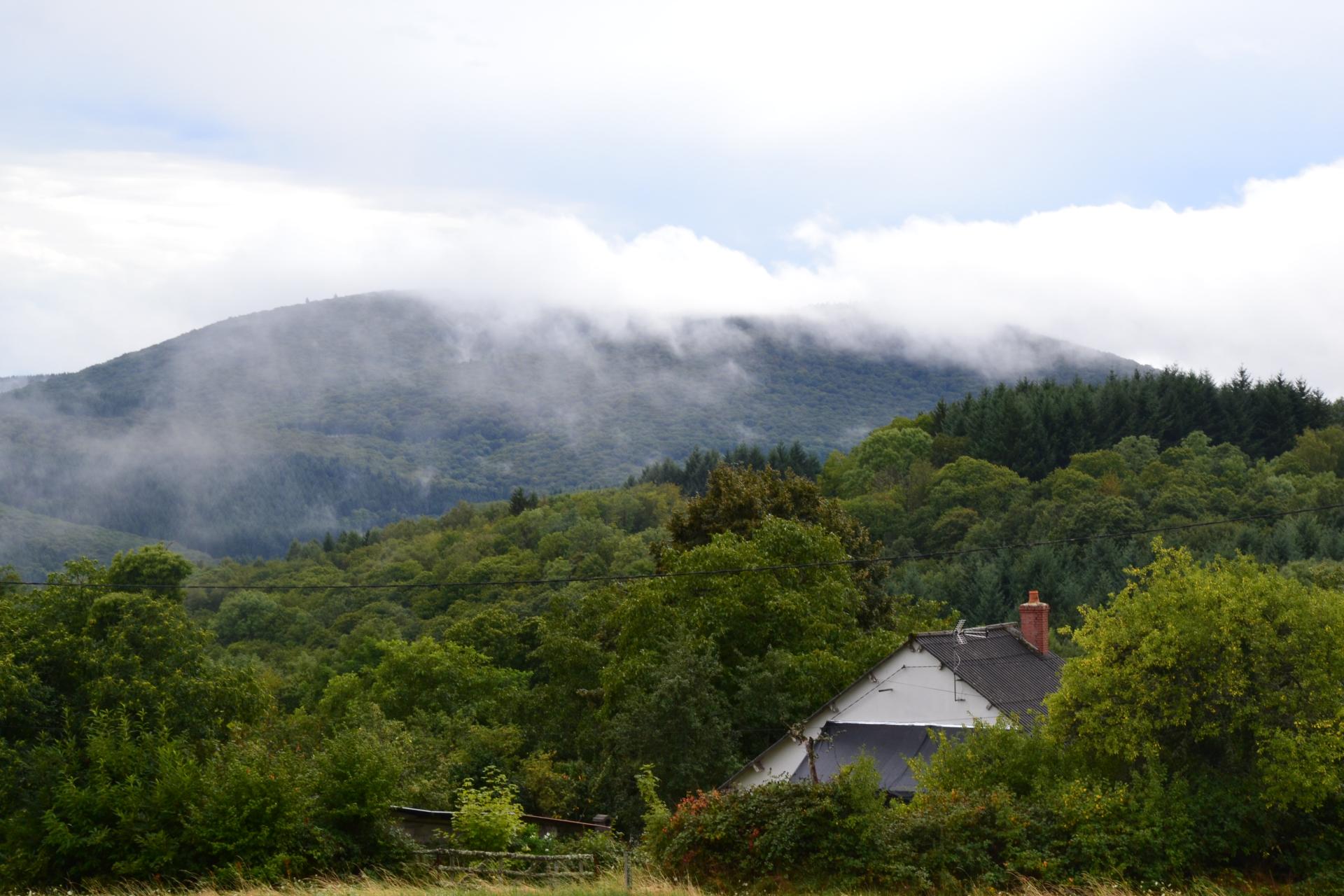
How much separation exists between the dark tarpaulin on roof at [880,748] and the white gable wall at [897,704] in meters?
0.49

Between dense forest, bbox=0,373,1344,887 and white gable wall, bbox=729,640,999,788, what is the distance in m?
0.83

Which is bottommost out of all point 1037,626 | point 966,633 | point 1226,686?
point 1037,626

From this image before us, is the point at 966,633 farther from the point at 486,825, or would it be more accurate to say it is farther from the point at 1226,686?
the point at 486,825

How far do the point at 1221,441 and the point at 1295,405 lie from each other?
6968mm

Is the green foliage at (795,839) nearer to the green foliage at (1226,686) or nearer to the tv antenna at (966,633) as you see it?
the green foliage at (1226,686)

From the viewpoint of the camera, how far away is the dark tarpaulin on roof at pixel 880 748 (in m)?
27.8

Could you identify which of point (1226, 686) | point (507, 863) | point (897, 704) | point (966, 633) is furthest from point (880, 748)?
point (507, 863)

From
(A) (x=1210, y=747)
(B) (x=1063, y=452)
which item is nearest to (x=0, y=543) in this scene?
(B) (x=1063, y=452)

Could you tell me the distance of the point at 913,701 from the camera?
1222 inches

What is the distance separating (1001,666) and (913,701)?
2.66 meters

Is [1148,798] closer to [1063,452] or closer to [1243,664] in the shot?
[1243,664]

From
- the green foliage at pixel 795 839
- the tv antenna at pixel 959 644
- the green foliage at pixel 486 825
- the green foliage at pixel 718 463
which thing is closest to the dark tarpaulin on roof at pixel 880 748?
the tv antenna at pixel 959 644

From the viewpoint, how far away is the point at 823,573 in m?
38.0

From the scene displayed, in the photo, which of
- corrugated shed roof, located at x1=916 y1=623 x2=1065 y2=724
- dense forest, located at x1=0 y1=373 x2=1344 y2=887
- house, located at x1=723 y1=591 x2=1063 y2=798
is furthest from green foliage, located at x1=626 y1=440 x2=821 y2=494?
house, located at x1=723 y1=591 x2=1063 y2=798
